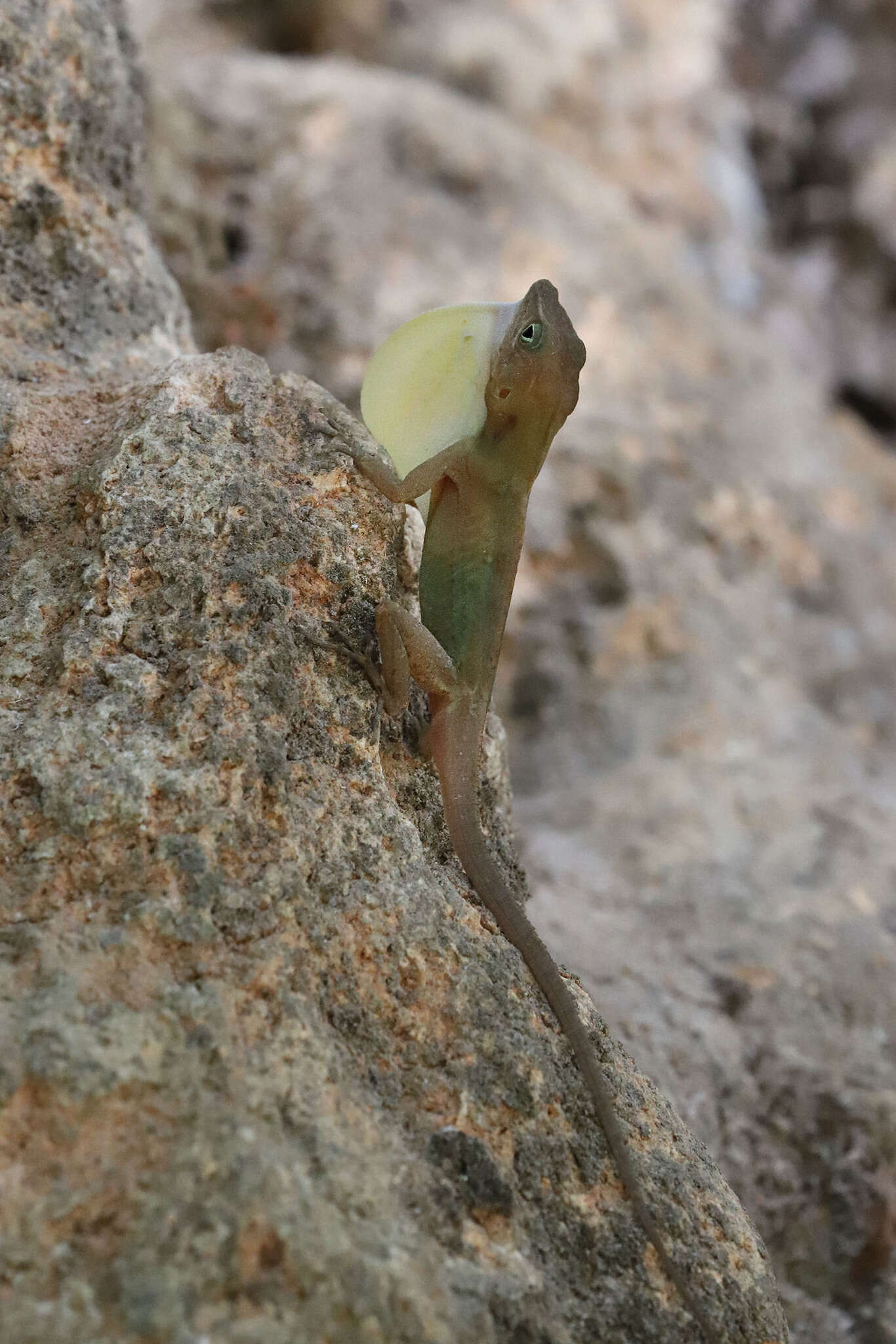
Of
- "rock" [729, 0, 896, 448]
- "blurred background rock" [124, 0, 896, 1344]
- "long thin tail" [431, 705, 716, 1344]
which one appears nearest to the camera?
"long thin tail" [431, 705, 716, 1344]

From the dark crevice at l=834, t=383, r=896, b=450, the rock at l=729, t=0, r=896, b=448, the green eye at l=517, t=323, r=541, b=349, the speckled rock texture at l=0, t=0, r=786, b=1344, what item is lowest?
the speckled rock texture at l=0, t=0, r=786, b=1344

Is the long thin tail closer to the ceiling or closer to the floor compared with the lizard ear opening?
closer to the floor

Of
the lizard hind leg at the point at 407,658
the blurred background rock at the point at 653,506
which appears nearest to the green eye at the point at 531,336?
the lizard hind leg at the point at 407,658

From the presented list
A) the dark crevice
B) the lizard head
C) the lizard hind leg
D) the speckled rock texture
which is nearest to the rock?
the dark crevice

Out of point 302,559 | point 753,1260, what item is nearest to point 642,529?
point 302,559

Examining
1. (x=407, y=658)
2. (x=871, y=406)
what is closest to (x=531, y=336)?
(x=407, y=658)

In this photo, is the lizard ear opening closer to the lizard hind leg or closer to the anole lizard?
the anole lizard

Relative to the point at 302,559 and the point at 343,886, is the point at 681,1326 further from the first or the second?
the point at 302,559

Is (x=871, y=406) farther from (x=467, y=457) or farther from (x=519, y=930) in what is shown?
(x=519, y=930)
